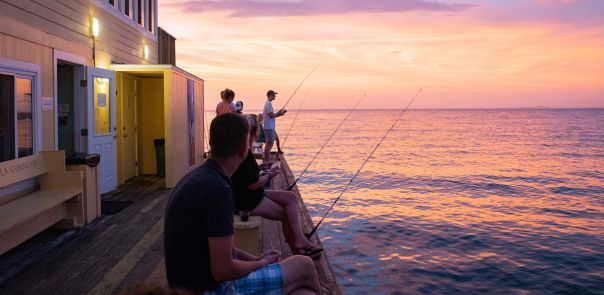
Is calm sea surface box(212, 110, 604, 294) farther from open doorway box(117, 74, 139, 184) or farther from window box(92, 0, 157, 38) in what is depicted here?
window box(92, 0, 157, 38)

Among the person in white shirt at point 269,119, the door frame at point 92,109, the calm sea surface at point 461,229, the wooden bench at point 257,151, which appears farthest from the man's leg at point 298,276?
the wooden bench at point 257,151

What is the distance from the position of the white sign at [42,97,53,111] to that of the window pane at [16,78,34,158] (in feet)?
0.99

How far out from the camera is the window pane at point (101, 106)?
8.77m

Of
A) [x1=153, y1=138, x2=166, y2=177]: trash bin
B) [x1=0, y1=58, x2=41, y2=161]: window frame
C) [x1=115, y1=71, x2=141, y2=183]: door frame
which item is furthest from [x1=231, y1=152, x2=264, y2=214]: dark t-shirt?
[x1=153, y1=138, x2=166, y2=177]: trash bin

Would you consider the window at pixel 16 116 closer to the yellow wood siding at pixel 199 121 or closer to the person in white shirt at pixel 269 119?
the person in white shirt at pixel 269 119

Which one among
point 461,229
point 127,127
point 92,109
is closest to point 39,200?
point 92,109

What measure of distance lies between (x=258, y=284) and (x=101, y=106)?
7.33 meters

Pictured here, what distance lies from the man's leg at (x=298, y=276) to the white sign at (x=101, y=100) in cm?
713

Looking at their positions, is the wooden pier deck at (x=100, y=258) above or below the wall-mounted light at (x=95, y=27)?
below

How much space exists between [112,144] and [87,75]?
144cm

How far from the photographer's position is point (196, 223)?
90.5 inches

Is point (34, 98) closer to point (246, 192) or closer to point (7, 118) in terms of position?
point (7, 118)

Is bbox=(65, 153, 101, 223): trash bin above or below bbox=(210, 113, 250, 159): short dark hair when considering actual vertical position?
below

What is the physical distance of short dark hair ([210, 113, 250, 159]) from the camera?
2.43m
